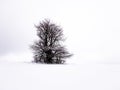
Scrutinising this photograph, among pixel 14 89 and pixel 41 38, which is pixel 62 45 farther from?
pixel 14 89

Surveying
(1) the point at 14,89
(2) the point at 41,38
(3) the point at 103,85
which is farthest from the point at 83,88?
(2) the point at 41,38

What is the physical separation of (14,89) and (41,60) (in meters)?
13.1

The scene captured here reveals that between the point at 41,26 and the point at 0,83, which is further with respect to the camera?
the point at 41,26

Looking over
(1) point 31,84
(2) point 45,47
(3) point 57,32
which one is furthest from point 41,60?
(1) point 31,84

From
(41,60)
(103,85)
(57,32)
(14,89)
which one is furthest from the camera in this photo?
(57,32)

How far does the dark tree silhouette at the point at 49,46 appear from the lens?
16219 millimetres

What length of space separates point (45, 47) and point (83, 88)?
1309 cm

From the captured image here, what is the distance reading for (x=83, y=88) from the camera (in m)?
3.40

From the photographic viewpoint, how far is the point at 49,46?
1653 cm

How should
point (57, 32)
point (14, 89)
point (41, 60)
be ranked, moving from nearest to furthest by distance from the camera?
point (14, 89)
point (41, 60)
point (57, 32)

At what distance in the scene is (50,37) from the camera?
669 inches

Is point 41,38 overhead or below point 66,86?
overhead

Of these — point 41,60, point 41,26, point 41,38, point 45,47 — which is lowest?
point 41,60

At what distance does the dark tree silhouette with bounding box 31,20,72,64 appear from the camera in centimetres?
1622
